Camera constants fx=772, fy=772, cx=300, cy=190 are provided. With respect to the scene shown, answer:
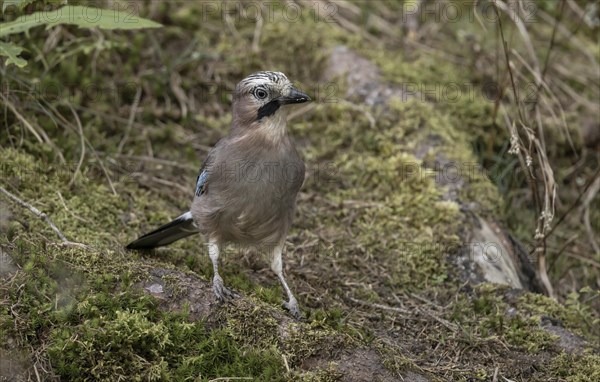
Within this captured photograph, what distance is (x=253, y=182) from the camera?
503 centimetres

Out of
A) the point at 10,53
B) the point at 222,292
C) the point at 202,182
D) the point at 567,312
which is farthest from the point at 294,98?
the point at 567,312

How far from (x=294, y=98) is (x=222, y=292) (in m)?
1.43

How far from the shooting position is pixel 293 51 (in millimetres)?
7906

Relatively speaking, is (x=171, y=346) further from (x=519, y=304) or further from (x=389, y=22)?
(x=389, y=22)

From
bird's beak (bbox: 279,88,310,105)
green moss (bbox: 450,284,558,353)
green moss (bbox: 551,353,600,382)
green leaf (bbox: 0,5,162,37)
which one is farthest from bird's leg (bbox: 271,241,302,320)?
green leaf (bbox: 0,5,162,37)

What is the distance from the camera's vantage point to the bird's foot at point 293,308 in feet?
15.1

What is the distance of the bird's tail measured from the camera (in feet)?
16.9

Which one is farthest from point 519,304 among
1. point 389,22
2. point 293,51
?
point 389,22

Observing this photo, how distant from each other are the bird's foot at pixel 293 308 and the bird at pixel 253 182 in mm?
149

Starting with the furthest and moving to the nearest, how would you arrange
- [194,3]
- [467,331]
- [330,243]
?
[194,3] → [330,243] → [467,331]

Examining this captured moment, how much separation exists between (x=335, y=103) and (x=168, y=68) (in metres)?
1.64

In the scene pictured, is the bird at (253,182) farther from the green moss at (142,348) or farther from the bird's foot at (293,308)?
the green moss at (142,348)

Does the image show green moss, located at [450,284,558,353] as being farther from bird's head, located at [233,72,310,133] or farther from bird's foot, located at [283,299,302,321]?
bird's head, located at [233,72,310,133]

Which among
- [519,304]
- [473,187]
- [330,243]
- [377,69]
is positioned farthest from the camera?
[377,69]
